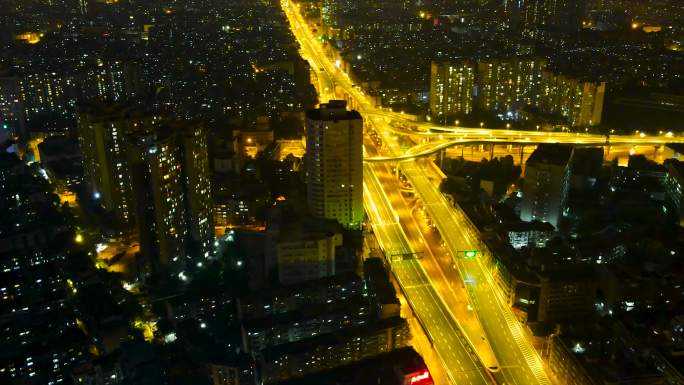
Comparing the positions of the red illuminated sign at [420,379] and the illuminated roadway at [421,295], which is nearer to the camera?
the red illuminated sign at [420,379]

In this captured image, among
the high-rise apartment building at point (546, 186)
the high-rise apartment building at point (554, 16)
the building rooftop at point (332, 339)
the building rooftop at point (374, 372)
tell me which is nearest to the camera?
the building rooftop at point (374, 372)

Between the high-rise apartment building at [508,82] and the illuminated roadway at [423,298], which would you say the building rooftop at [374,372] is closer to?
the illuminated roadway at [423,298]

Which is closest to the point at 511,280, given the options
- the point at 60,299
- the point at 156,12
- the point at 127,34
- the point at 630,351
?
the point at 630,351

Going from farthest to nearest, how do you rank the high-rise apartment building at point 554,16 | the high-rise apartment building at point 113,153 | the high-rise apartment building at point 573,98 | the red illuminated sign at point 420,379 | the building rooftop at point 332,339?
the high-rise apartment building at point 554,16, the high-rise apartment building at point 573,98, the high-rise apartment building at point 113,153, the building rooftop at point 332,339, the red illuminated sign at point 420,379

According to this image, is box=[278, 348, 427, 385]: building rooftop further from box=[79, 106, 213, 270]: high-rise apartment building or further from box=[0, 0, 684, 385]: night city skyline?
box=[79, 106, 213, 270]: high-rise apartment building

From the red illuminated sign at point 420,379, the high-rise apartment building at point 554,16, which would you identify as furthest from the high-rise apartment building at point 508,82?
the red illuminated sign at point 420,379

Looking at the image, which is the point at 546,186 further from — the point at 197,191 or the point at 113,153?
the point at 113,153

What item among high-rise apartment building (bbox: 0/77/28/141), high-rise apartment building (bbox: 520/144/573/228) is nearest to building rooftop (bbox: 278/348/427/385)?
high-rise apartment building (bbox: 520/144/573/228)

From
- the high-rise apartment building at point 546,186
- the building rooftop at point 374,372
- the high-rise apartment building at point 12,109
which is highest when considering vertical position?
the high-rise apartment building at point 12,109
